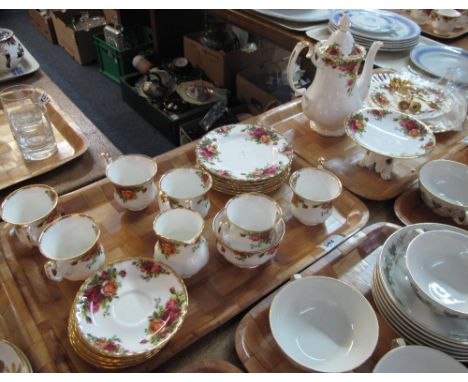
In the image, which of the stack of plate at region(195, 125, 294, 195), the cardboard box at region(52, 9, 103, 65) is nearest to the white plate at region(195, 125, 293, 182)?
the stack of plate at region(195, 125, 294, 195)

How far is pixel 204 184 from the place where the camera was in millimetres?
741

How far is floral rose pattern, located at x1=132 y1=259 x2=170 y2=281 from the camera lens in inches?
23.7

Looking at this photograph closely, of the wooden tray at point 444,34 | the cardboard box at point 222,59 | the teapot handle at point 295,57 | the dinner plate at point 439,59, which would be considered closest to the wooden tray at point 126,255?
the teapot handle at point 295,57

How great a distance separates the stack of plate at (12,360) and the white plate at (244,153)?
445 millimetres

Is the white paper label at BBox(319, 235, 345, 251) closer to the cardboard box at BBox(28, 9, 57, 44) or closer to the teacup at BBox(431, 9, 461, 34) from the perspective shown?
the teacup at BBox(431, 9, 461, 34)

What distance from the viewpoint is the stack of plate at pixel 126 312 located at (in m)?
0.52

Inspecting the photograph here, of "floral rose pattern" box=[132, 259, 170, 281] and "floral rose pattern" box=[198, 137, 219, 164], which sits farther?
"floral rose pattern" box=[198, 137, 219, 164]

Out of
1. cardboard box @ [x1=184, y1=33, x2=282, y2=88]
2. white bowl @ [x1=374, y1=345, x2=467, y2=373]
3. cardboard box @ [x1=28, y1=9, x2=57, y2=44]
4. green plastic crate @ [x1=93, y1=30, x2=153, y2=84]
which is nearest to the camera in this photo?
white bowl @ [x1=374, y1=345, x2=467, y2=373]

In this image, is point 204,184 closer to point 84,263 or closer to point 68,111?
point 84,263

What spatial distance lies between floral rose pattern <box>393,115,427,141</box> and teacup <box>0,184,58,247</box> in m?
0.74

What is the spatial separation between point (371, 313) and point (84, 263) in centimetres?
43

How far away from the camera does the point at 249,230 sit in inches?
24.6

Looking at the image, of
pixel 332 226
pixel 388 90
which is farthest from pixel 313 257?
pixel 388 90
